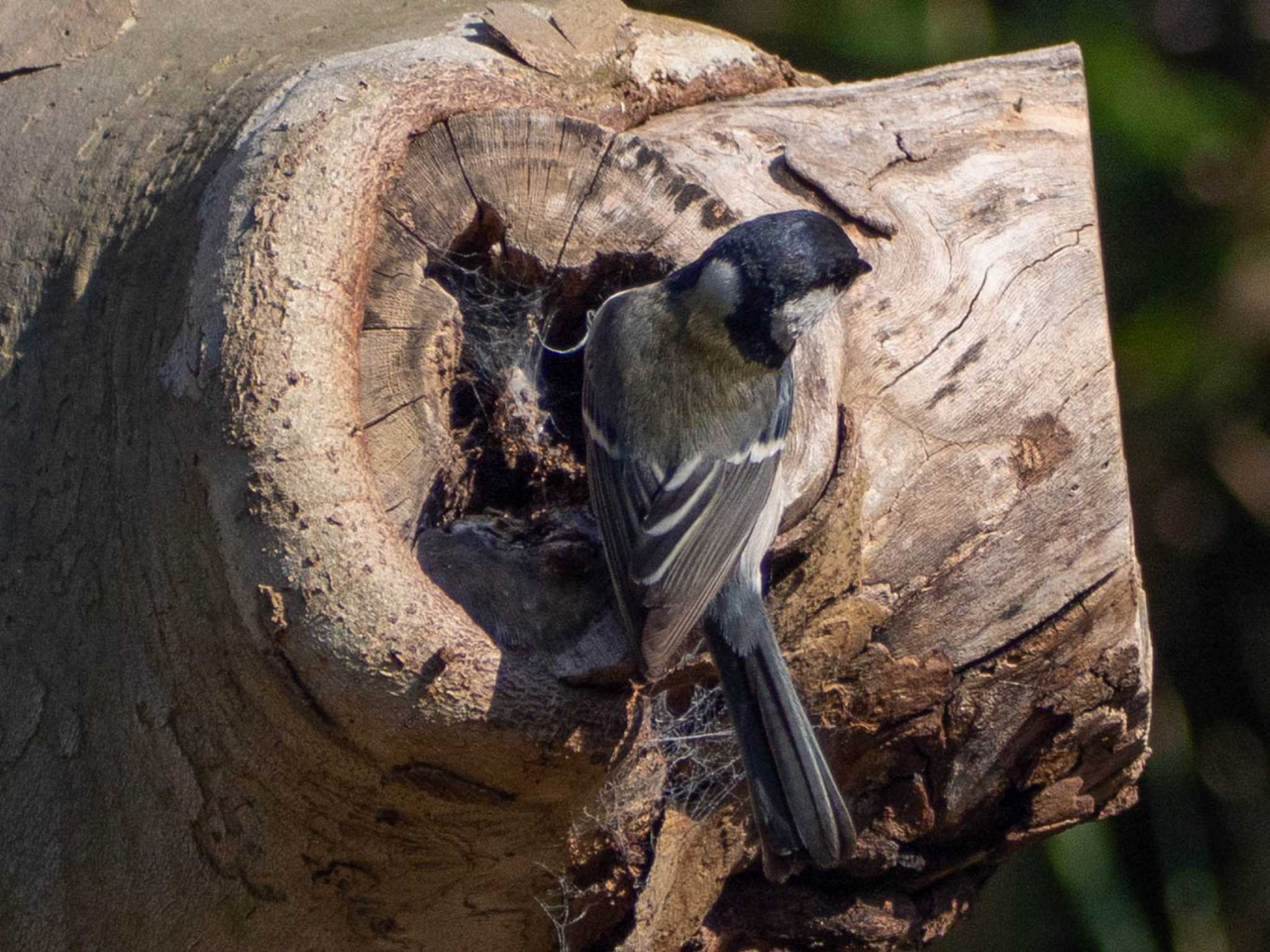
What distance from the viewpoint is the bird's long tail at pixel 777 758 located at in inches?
71.9

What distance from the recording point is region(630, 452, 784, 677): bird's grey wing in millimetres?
1726

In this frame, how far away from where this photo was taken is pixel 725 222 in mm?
2033

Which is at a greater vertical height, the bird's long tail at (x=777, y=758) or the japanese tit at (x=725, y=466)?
the japanese tit at (x=725, y=466)

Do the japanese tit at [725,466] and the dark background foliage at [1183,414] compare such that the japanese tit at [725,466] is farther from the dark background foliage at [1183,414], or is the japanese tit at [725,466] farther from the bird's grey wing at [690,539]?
the dark background foliage at [1183,414]

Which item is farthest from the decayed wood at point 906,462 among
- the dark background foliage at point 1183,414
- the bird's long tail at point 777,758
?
the dark background foliage at point 1183,414

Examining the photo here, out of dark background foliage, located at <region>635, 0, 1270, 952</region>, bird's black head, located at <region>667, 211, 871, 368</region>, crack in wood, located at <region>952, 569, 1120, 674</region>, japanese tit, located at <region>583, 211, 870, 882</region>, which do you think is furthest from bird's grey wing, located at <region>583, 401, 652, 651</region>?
dark background foliage, located at <region>635, 0, 1270, 952</region>

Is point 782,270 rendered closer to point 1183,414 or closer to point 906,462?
point 906,462

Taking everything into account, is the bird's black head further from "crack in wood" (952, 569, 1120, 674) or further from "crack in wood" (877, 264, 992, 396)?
"crack in wood" (952, 569, 1120, 674)

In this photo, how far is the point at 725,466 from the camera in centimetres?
209

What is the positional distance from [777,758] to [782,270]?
727mm

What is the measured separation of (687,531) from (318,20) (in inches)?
45.7

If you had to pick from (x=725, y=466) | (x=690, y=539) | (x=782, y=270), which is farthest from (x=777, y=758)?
(x=782, y=270)

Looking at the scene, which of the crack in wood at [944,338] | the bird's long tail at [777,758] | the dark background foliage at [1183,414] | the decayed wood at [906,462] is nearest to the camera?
the bird's long tail at [777,758]

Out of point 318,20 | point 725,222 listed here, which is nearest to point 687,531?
point 725,222
